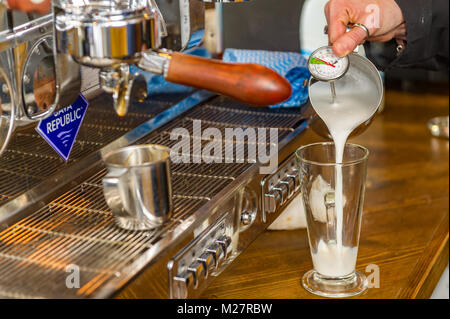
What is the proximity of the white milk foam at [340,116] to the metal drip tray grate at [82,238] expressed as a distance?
0.13 metres

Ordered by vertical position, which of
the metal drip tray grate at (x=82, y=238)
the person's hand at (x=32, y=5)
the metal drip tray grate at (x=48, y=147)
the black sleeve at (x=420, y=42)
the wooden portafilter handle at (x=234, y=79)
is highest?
the person's hand at (x=32, y=5)

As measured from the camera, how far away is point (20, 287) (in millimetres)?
703

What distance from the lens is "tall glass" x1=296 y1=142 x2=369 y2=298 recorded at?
881 mm

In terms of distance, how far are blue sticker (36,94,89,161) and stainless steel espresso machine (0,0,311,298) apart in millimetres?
10

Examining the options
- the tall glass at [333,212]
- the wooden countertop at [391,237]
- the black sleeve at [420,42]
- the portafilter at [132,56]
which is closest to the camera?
the portafilter at [132,56]

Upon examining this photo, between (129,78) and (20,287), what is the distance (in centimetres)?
24

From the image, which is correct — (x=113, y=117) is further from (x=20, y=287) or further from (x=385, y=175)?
(x=385, y=175)

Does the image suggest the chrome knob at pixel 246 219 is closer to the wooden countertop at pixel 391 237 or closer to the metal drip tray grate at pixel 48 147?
the wooden countertop at pixel 391 237

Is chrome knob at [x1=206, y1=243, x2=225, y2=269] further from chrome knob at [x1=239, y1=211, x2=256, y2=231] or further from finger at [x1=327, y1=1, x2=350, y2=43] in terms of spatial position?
finger at [x1=327, y1=1, x2=350, y2=43]

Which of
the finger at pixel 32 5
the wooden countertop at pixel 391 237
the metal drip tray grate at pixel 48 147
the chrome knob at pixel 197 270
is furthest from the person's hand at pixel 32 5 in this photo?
the wooden countertop at pixel 391 237

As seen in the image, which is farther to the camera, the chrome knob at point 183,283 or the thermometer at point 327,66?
the thermometer at point 327,66

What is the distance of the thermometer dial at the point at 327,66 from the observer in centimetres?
92

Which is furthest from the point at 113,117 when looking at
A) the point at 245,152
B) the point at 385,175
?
the point at 385,175
